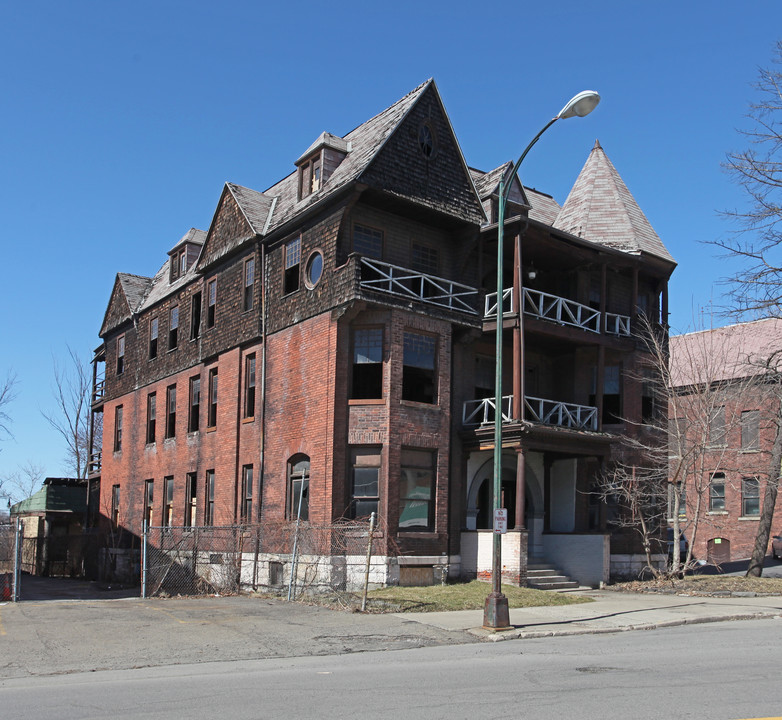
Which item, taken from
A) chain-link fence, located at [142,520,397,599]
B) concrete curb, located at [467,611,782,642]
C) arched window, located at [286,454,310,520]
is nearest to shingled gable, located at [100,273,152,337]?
chain-link fence, located at [142,520,397,599]

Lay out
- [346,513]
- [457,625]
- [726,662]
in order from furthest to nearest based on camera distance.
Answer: [346,513] → [457,625] → [726,662]

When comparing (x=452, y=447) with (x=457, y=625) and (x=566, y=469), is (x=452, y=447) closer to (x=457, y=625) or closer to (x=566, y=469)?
(x=566, y=469)

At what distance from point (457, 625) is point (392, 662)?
4.10m

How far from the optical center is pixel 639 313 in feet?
91.9

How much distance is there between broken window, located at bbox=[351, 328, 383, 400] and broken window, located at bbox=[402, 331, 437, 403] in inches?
28.6

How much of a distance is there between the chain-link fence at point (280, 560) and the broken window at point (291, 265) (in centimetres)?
705

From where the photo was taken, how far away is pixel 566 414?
25.2 meters

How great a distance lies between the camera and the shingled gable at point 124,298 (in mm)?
37938

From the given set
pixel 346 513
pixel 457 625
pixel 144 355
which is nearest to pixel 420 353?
pixel 346 513

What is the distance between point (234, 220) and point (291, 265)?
4.49m

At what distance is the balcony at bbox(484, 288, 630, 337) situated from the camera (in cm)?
2419

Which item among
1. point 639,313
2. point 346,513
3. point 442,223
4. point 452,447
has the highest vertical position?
point 442,223

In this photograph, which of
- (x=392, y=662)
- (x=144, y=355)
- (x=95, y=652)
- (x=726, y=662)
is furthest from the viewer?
(x=144, y=355)

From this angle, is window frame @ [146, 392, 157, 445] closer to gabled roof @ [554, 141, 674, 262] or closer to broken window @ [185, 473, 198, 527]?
broken window @ [185, 473, 198, 527]
